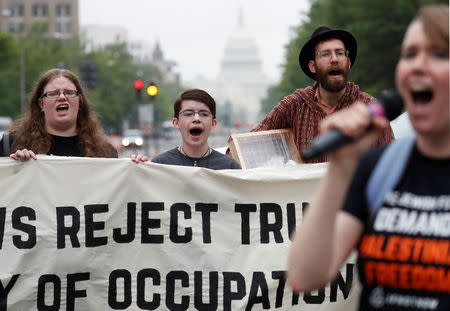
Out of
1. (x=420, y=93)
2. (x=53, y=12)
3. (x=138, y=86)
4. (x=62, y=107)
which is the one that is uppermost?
(x=420, y=93)

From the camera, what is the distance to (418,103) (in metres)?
2.12

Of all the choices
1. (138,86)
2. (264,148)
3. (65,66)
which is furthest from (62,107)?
(65,66)

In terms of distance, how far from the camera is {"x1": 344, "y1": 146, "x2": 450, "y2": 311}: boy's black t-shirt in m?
2.23

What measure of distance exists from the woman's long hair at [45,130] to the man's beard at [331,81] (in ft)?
4.39

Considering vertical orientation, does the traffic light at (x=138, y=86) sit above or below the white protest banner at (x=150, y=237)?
below

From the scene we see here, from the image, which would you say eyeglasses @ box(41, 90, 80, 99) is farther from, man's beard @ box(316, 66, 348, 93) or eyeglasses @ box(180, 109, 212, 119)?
man's beard @ box(316, 66, 348, 93)

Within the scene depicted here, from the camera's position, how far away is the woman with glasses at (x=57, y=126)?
5445 millimetres

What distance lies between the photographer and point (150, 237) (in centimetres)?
514

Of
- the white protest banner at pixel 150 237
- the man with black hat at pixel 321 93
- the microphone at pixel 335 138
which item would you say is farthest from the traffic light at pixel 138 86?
the microphone at pixel 335 138

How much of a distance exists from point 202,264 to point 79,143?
3.55ft

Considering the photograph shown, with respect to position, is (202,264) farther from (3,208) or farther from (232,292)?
(3,208)

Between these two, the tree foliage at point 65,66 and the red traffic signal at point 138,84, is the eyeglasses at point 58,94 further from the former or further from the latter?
the tree foliage at point 65,66

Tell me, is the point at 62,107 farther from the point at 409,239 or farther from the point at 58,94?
the point at 409,239

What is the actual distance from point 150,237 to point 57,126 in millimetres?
912
